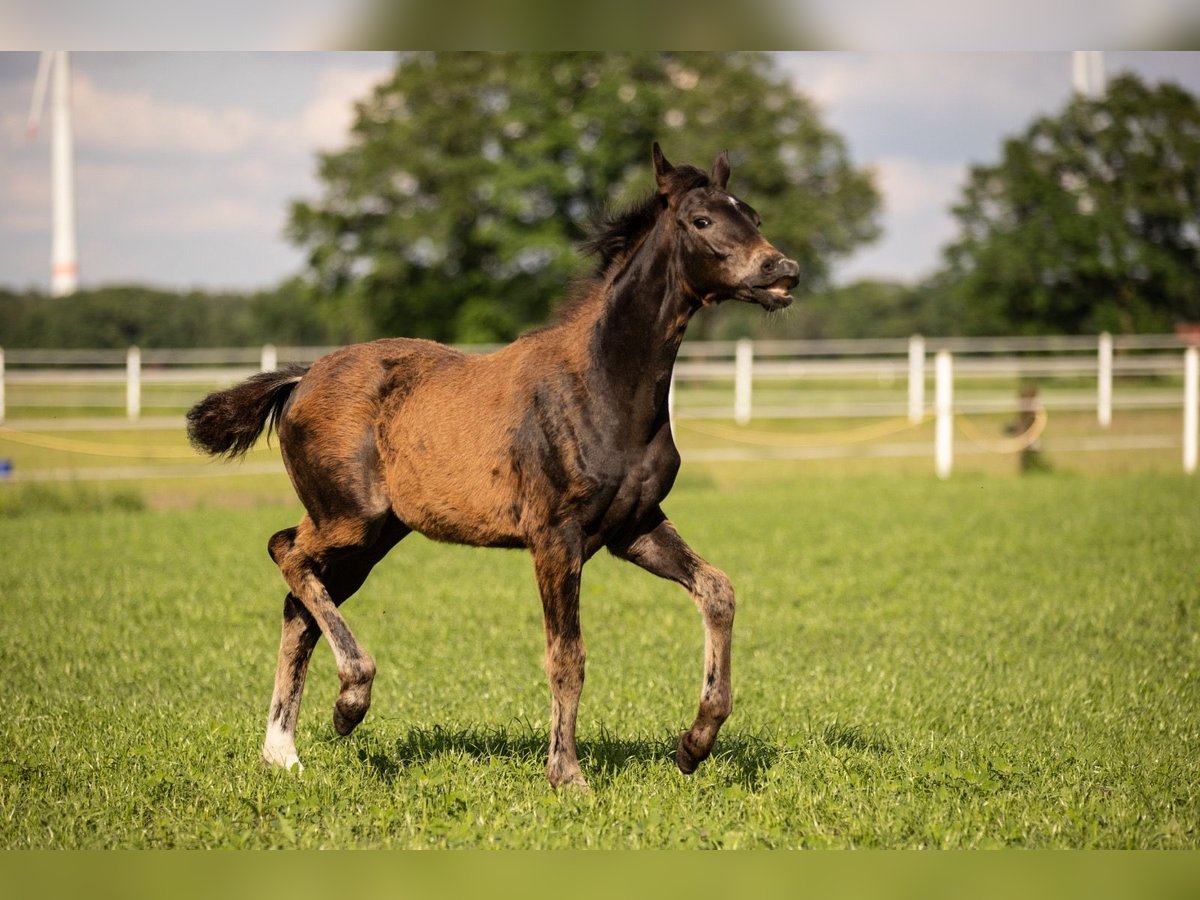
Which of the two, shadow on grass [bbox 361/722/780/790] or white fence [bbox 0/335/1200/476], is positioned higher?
white fence [bbox 0/335/1200/476]

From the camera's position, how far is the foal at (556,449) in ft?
16.9

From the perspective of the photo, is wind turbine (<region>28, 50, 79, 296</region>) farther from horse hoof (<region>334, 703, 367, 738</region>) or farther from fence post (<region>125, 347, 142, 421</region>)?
horse hoof (<region>334, 703, 367, 738</region>)

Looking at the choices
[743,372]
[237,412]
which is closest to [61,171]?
[743,372]

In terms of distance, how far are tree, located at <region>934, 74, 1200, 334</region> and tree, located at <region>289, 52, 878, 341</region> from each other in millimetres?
8082

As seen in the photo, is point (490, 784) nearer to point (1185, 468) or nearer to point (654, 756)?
point (654, 756)

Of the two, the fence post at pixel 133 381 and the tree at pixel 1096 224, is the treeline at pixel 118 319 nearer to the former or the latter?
the fence post at pixel 133 381

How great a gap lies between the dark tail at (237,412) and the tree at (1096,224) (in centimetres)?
4580

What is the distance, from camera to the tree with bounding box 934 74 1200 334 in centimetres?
4634

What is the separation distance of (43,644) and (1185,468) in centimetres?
1891

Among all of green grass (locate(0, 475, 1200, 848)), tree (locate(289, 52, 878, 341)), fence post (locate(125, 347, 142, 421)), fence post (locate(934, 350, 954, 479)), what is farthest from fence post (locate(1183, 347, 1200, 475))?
tree (locate(289, 52, 878, 341))

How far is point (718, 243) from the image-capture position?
196 inches

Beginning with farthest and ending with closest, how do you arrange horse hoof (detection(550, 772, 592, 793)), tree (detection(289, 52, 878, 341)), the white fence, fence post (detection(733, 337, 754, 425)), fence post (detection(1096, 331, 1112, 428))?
tree (detection(289, 52, 878, 341)), fence post (detection(733, 337, 754, 425)), fence post (detection(1096, 331, 1112, 428)), the white fence, horse hoof (detection(550, 772, 592, 793))

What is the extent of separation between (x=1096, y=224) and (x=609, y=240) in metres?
47.8

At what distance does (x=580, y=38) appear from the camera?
3.77 meters
